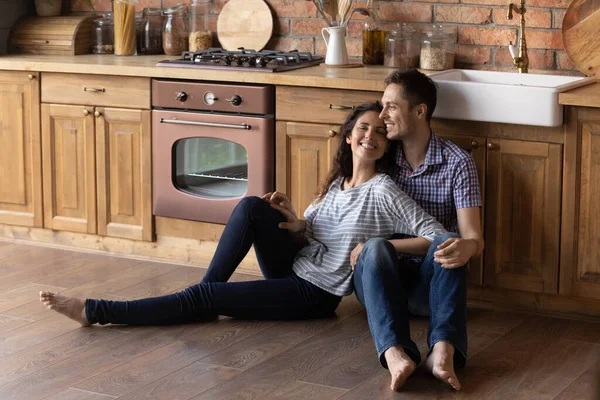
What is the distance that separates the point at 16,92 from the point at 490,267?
2.24 meters

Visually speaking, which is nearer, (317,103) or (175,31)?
(317,103)

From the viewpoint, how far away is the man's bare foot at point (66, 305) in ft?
10.9

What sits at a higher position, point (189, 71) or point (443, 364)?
point (189, 71)

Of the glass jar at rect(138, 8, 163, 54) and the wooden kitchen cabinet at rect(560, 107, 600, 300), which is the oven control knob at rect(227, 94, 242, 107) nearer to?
the glass jar at rect(138, 8, 163, 54)

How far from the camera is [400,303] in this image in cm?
301

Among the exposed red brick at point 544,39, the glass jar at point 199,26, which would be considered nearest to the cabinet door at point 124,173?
the glass jar at point 199,26

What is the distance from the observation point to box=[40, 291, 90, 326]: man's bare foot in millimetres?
3334

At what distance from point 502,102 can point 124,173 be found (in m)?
1.71

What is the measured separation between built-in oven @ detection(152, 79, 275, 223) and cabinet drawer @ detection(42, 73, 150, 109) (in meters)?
0.08

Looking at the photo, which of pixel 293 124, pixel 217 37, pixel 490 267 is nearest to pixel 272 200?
pixel 293 124

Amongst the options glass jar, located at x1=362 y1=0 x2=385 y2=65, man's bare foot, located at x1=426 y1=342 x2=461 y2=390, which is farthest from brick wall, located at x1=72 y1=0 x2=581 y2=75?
man's bare foot, located at x1=426 y1=342 x2=461 y2=390

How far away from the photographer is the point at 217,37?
4695mm

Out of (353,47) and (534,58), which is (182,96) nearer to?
(353,47)

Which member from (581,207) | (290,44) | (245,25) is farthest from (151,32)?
(581,207)
